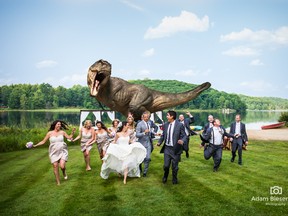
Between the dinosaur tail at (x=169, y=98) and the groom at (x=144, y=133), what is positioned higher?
the dinosaur tail at (x=169, y=98)

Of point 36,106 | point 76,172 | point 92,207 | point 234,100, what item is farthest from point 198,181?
point 234,100

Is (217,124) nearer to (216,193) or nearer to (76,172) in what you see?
(216,193)

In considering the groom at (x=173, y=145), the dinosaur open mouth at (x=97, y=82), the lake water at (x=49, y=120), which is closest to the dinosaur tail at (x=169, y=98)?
the groom at (x=173, y=145)

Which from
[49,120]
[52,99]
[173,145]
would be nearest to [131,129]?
[173,145]

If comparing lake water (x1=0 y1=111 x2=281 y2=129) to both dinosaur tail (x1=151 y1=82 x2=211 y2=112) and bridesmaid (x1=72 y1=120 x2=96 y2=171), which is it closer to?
bridesmaid (x1=72 y1=120 x2=96 y2=171)

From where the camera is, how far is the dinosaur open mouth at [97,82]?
8.45m

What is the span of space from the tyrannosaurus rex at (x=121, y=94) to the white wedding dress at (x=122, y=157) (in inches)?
51.2

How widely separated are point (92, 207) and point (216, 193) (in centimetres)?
293

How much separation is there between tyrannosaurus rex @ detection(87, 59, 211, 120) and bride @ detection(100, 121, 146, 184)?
1.17 metres

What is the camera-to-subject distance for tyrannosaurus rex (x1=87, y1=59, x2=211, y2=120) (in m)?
8.48

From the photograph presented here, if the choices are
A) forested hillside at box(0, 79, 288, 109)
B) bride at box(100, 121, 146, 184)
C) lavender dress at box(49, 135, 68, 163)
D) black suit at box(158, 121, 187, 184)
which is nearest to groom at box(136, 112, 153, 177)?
bride at box(100, 121, 146, 184)

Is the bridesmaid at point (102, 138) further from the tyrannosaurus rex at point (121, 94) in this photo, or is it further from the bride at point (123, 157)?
the bride at point (123, 157)

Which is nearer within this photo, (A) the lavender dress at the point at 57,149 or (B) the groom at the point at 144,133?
(A) the lavender dress at the point at 57,149

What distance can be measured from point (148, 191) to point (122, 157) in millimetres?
1345
